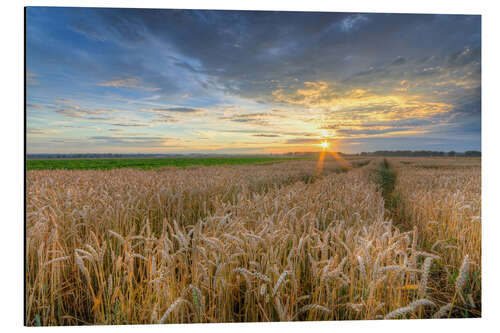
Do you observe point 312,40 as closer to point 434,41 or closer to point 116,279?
point 434,41

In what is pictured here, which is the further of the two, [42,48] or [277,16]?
[277,16]

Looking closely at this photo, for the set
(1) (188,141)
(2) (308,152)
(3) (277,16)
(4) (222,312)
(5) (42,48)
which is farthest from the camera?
(2) (308,152)

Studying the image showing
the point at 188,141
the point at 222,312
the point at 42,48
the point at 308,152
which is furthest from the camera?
the point at 308,152

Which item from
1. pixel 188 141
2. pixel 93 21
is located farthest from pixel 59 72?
pixel 188 141

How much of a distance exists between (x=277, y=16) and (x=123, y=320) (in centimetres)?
383

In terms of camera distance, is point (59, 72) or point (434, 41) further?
point (434, 41)

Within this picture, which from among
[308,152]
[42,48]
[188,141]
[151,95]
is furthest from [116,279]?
[308,152]

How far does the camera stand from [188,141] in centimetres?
370

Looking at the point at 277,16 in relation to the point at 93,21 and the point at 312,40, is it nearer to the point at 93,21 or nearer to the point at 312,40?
the point at 312,40

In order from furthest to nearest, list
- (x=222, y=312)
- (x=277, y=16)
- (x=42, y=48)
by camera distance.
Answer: (x=277, y=16) < (x=42, y=48) < (x=222, y=312)

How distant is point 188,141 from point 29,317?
100 inches

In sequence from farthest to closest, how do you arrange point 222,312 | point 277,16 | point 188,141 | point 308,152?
point 308,152 < point 188,141 < point 277,16 < point 222,312

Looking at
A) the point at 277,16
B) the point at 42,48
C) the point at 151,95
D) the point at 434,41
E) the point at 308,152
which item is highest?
the point at 277,16

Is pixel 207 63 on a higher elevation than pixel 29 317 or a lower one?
higher
